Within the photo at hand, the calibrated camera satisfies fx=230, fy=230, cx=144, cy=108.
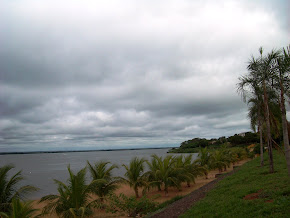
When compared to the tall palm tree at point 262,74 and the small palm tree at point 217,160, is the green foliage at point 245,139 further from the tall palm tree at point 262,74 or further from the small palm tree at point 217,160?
the tall palm tree at point 262,74

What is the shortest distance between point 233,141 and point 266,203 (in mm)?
78839

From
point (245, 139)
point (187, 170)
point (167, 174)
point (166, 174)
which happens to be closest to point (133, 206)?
point (166, 174)

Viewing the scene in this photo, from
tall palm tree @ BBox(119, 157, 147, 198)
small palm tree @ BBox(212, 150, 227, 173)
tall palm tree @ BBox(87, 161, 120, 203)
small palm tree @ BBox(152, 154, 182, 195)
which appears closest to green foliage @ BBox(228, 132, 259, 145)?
small palm tree @ BBox(212, 150, 227, 173)

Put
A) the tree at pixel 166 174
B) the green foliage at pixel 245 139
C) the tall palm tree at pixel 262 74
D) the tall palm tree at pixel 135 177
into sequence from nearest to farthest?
1. the tall palm tree at pixel 262 74
2. the tree at pixel 166 174
3. the tall palm tree at pixel 135 177
4. the green foliage at pixel 245 139

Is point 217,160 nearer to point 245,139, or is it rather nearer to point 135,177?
point 135,177

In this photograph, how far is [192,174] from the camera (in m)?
17.5

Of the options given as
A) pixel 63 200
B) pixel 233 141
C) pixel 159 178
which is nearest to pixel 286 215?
pixel 63 200

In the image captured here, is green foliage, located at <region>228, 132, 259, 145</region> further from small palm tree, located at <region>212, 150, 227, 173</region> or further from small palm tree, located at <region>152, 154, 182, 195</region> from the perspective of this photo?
Answer: small palm tree, located at <region>152, 154, 182, 195</region>

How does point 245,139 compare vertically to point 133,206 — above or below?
above

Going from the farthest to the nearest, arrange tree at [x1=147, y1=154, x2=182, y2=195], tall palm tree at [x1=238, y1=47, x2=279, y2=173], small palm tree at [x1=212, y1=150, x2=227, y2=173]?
1. small palm tree at [x1=212, y1=150, x2=227, y2=173]
2. tree at [x1=147, y1=154, x2=182, y2=195]
3. tall palm tree at [x1=238, y1=47, x2=279, y2=173]

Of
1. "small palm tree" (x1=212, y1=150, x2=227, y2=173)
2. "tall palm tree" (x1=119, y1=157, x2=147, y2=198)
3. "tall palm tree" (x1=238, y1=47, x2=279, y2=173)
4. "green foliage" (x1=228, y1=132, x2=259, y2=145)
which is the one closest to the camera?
"tall palm tree" (x1=238, y1=47, x2=279, y2=173)

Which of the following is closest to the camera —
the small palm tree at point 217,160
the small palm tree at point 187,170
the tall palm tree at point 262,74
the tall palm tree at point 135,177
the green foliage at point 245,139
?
the tall palm tree at point 262,74

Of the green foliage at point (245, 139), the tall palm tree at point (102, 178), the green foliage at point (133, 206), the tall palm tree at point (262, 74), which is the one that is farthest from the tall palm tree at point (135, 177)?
the green foliage at point (245, 139)

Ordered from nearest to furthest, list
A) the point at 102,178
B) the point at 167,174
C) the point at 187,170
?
the point at 102,178 < the point at 167,174 < the point at 187,170
